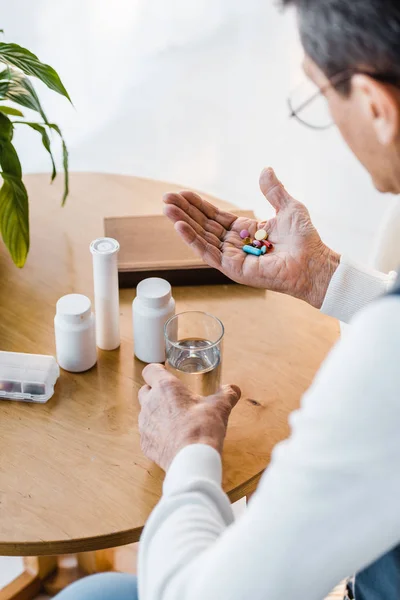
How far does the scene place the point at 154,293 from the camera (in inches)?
46.5

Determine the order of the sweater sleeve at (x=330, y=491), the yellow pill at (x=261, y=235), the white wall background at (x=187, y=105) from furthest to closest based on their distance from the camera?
1. the white wall background at (x=187, y=105)
2. the yellow pill at (x=261, y=235)
3. the sweater sleeve at (x=330, y=491)

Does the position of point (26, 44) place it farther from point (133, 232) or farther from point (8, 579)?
point (8, 579)

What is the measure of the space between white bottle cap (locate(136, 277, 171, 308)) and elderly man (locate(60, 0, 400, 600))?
25 centimetres

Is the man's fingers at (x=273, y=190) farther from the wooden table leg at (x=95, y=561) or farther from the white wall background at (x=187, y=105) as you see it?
the white wall background at (x=187, y=105)

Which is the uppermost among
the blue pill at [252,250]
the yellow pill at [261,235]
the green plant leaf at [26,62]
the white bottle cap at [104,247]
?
the green plant leaf at [26,62]

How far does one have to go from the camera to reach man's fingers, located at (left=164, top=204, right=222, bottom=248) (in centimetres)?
129

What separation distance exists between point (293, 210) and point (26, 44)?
6.44 ft

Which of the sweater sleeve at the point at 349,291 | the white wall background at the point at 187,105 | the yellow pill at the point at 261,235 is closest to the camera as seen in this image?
the sweater sleeve at the point at 349,291

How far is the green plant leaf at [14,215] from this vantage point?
51.0 inches

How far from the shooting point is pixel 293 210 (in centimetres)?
134

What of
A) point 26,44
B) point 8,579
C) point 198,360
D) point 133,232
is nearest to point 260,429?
point 198,360

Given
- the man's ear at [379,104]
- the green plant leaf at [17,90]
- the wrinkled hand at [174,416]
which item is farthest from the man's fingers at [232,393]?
the green plant leaf at [17,90]

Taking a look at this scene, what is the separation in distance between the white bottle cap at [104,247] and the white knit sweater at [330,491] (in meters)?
0.54

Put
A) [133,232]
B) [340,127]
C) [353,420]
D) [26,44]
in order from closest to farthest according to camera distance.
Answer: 1. [353,420]
2. [340,127]
3. [133,232]
4. [26,44]
